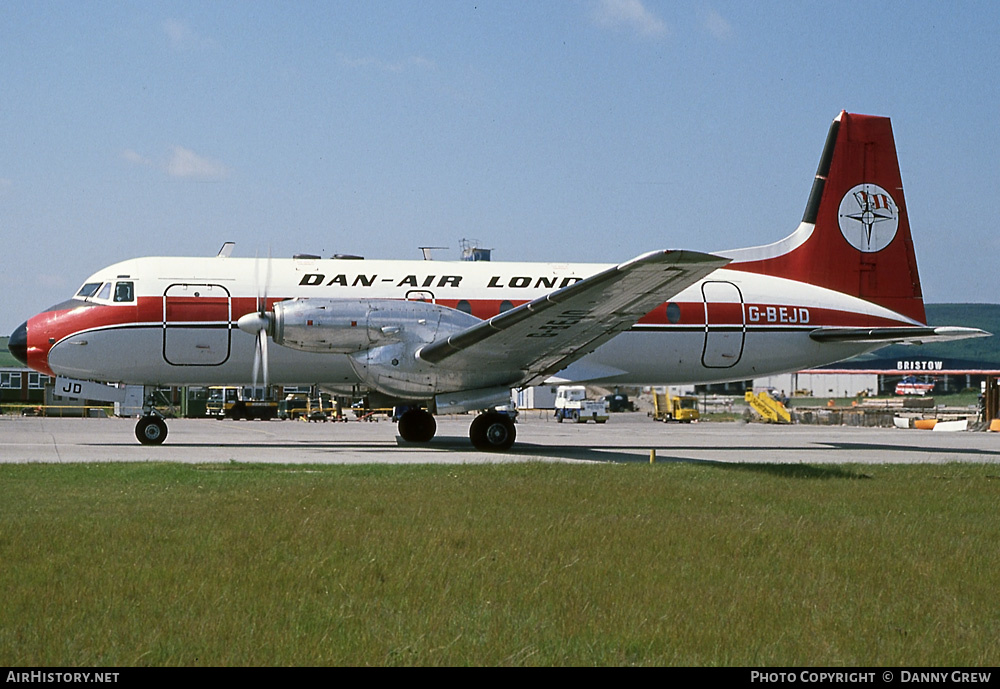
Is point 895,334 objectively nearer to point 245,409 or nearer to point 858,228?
point 858,228

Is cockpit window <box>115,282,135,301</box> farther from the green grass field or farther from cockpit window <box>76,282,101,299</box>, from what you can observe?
the green grass field

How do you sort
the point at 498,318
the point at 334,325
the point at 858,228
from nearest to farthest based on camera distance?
1. the point at 498,318
2. the point at 334,325
3. the point at 858,228

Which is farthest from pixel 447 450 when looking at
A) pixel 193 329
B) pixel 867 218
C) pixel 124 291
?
pixel 867 218

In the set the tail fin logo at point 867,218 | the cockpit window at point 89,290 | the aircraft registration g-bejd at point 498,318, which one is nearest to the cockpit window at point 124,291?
the aircraft registration g-bejd at point 498,318

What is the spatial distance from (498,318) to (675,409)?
44116mm

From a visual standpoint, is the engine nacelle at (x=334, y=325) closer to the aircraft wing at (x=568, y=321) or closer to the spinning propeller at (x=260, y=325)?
the spinning propeller at (x=260, y=325)

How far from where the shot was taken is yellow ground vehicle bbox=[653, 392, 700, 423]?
58.0 m

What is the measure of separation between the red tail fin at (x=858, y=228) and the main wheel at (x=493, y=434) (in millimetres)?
8323

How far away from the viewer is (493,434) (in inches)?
814

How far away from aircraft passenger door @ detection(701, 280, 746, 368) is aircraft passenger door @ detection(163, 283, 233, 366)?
11207 millimetres

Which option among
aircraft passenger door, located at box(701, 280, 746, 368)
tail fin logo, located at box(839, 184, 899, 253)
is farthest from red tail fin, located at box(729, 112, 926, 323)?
aircraft passenger door, located at box(701, 280, 746, 368)

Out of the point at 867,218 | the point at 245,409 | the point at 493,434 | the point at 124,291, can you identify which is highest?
the point at 867,218

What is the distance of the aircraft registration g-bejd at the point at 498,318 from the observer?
752 inches

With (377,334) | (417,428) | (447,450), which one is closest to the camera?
(377,334)
